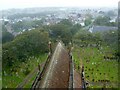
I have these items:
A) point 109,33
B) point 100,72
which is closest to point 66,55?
point 100,72

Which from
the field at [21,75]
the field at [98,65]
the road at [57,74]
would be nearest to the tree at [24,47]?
the field at [21,75]

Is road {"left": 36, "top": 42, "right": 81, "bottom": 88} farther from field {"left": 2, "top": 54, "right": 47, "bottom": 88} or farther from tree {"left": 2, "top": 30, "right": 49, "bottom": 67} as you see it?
tree {"left": 2, "top": 30, "right": 49, "bottom": 67}

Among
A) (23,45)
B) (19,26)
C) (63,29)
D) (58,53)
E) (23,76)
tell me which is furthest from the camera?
(19,26)

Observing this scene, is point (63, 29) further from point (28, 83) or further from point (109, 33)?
point (28, 83)

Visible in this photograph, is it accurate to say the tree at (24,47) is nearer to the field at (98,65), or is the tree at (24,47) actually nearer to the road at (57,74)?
the field at (98,65)

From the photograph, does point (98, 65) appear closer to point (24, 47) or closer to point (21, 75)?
point (21, 75)

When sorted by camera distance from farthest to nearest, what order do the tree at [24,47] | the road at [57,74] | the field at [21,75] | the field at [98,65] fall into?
1. the tree at [24,47]
2. the field at [98,65]
3. the field at [21,75]
4. the road at [57,74]

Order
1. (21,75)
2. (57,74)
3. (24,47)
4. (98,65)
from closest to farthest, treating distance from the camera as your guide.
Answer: (57,74)
(21,75)
(98,65)
(24,47)

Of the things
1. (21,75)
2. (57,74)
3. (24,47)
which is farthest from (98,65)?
(57,74)
